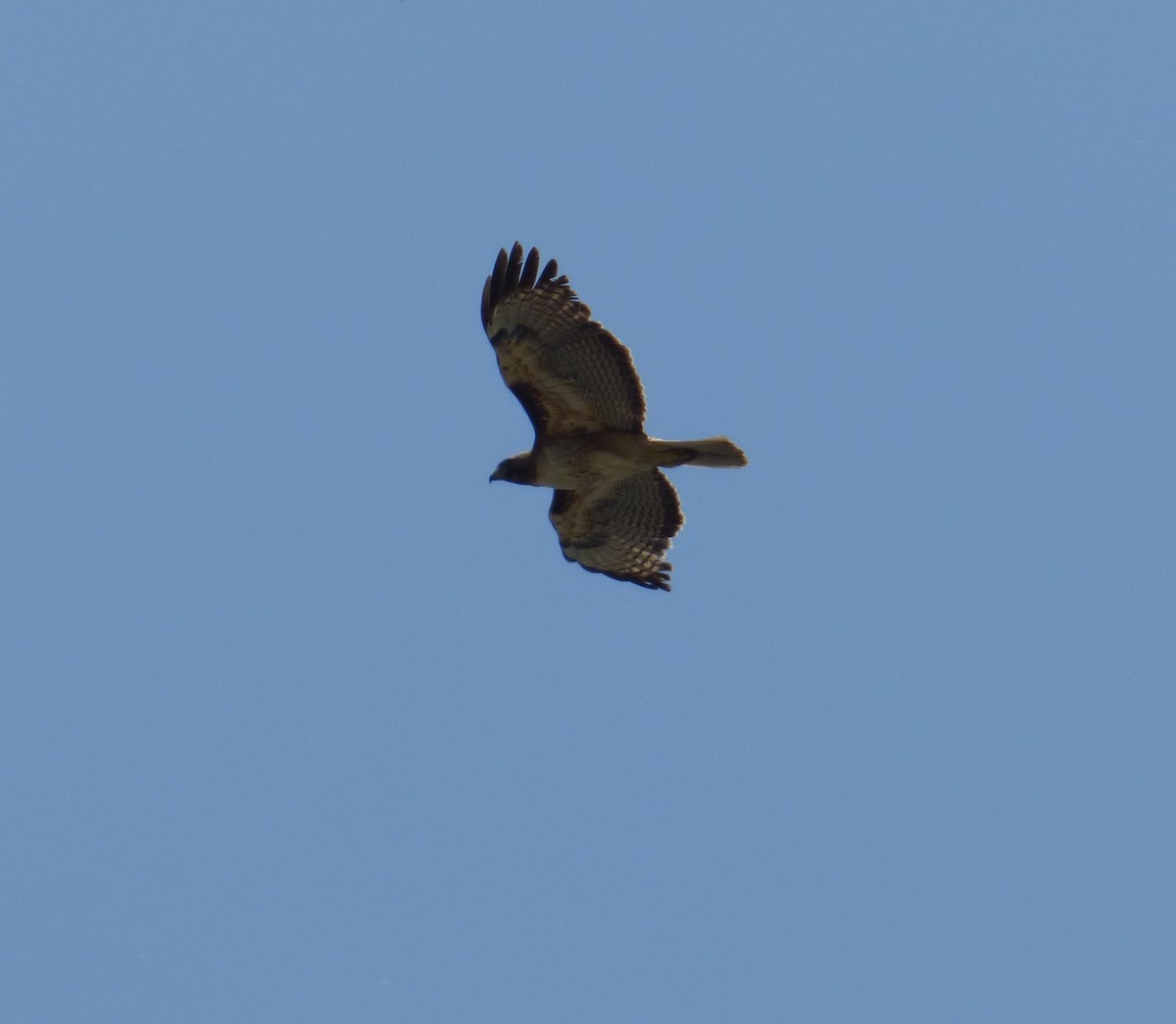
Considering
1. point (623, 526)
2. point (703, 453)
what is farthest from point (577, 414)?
point (623, 526)

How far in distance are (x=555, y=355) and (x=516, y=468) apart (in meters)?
1.04

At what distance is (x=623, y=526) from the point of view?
46.7 ft

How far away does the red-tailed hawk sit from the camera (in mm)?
12773

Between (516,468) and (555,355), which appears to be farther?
(516,468)

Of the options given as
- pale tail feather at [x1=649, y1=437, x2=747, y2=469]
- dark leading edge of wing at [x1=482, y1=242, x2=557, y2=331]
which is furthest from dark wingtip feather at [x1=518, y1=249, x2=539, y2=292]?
pale tail feather at [x1=649, y1=437, x2=747, y2=469]

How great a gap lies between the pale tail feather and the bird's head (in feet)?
3.34

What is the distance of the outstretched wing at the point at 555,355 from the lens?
1274 cm

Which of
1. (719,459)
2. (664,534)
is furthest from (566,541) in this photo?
(719,459)

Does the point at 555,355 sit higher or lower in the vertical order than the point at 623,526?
higher

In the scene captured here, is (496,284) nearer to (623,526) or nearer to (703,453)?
(703,453)

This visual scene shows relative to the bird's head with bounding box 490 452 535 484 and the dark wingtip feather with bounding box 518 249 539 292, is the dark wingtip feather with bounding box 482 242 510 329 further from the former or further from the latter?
the bird's head with bounding box 490 452 535 484

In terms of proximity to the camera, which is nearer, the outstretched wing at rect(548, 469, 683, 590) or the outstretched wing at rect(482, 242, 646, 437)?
the outstretched wing at rect(482, 242, 646, 437)

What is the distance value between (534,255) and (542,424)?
1331mm

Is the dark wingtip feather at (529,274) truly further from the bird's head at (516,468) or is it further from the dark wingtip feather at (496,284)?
the bird's head at (516,468)
